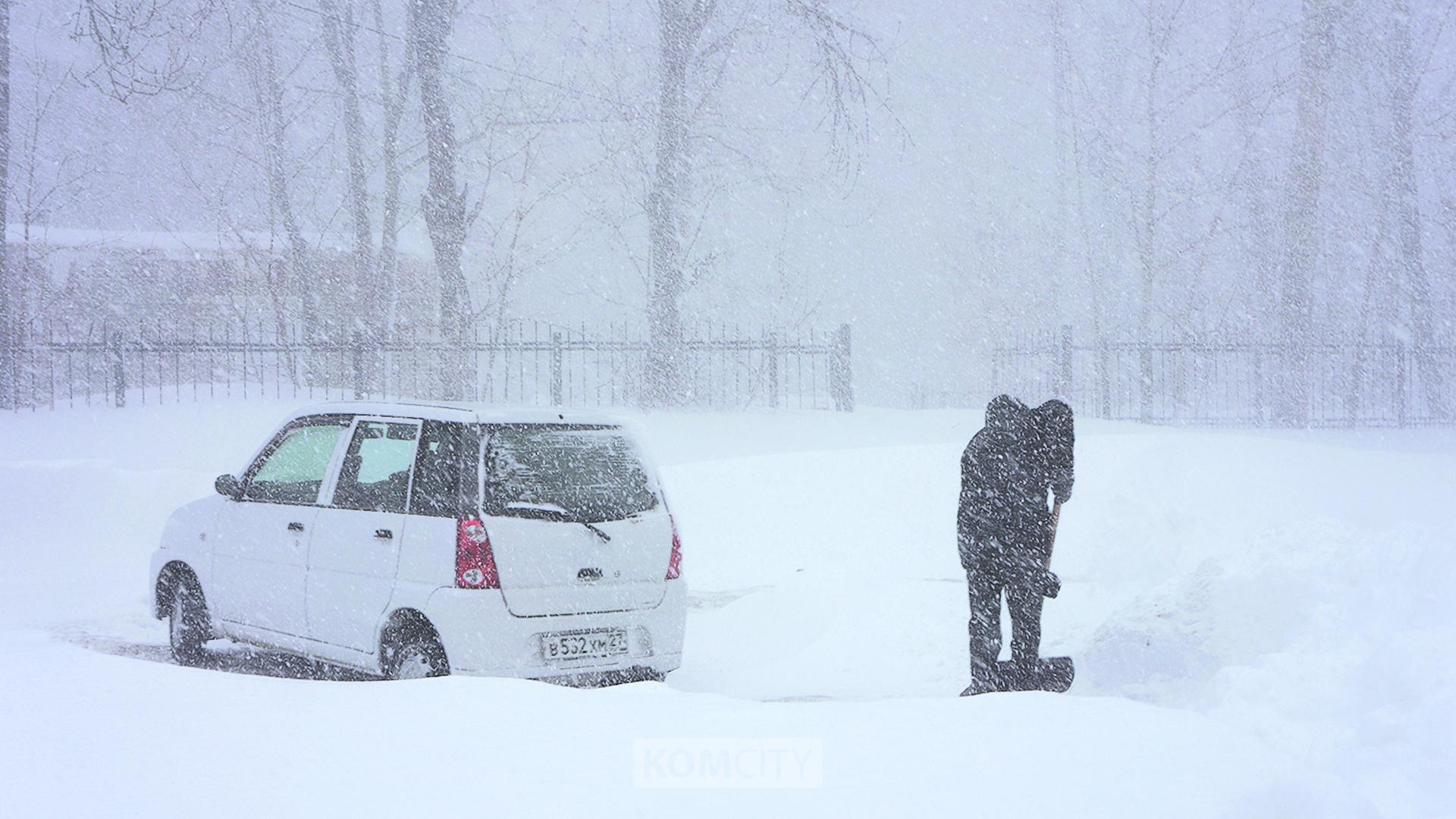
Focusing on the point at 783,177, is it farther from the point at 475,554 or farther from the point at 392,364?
the point at 475,554

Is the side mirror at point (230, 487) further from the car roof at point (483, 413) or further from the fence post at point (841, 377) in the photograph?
the fence post at point (841, 377)

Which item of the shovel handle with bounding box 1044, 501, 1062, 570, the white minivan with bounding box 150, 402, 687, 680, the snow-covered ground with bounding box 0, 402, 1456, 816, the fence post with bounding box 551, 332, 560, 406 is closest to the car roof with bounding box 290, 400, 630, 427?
the white minivan with bounding box 150, 402, 687, 680

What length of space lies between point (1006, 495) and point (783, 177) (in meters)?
19.8

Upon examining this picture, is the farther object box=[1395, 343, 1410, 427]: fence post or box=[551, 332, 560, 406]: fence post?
box=[1395, 343, 1410, 427]: fence post

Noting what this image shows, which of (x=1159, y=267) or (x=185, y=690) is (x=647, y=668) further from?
(x=1159, y=267)

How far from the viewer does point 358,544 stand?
605 cm

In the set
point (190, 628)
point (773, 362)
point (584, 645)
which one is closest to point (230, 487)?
point (190, 628)

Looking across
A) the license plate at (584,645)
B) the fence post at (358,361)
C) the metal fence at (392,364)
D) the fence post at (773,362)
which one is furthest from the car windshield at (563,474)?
the fence post at (358,361)

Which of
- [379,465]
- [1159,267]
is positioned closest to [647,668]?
[379,465]

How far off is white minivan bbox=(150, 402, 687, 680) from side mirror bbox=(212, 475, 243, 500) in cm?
27

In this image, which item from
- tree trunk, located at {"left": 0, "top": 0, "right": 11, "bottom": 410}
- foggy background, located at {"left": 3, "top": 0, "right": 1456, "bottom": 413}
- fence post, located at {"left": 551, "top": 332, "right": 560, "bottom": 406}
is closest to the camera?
tree trunk, located at {"left": 0, "top": 0, "right": 11, "bottom": 410}

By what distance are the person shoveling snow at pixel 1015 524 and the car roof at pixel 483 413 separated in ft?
6.67

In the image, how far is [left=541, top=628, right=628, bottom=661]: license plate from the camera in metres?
5.72

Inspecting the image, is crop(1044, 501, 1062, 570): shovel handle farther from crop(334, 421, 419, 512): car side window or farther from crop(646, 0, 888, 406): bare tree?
crop(646, 0, 888, 406): bare tree
